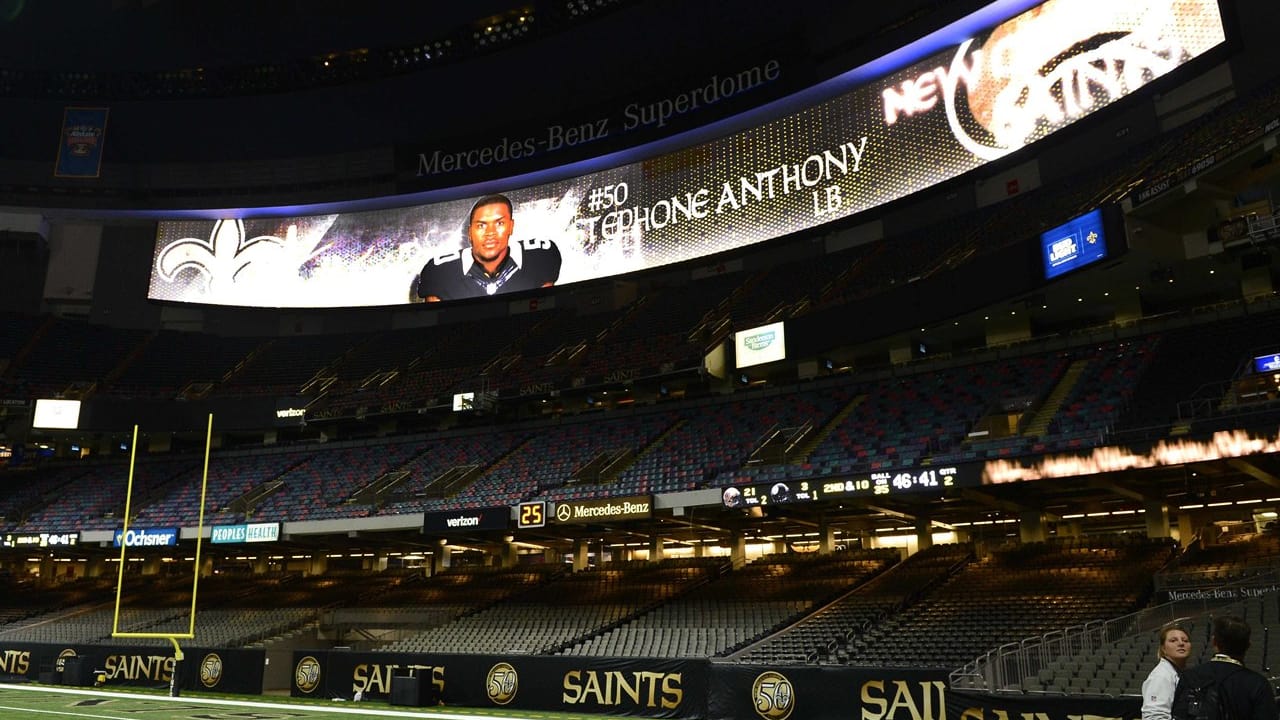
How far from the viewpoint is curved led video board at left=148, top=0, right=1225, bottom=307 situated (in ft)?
93.0

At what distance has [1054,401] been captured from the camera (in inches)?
975

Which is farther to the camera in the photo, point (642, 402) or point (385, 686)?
point (642, 402)

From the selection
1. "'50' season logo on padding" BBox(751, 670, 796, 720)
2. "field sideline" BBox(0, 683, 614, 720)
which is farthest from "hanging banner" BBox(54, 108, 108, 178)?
"'50' season logo on padding" BBox(751, 670, 796, 720)

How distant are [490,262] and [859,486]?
2417 cm

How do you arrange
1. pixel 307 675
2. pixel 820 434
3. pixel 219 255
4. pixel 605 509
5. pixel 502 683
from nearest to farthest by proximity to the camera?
pixel 502 683 < pixel 307 675 < pixel 605 509 < pixel 820 434 < pixel 219 255

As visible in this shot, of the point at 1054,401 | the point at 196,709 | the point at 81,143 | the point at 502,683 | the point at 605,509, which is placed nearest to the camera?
the point at 196,709

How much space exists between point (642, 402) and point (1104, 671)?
22.9m

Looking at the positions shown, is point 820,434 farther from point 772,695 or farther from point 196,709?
point 196,709

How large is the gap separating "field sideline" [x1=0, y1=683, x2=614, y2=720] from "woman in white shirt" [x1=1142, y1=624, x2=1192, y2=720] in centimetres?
1419

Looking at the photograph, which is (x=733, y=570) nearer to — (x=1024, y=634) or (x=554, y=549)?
(x=554, y=549)

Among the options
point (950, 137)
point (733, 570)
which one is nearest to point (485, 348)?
point (733, 570)

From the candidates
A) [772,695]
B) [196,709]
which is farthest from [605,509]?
[196,709]

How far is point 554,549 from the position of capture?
122 ft

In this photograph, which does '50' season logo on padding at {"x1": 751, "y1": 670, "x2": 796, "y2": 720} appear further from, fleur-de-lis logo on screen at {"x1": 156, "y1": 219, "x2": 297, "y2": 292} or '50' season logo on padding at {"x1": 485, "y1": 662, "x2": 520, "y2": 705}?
fleur-de-lis logo on screen at {"x1": 156, "y1": 219, "x2": 297, "y2": 292}
